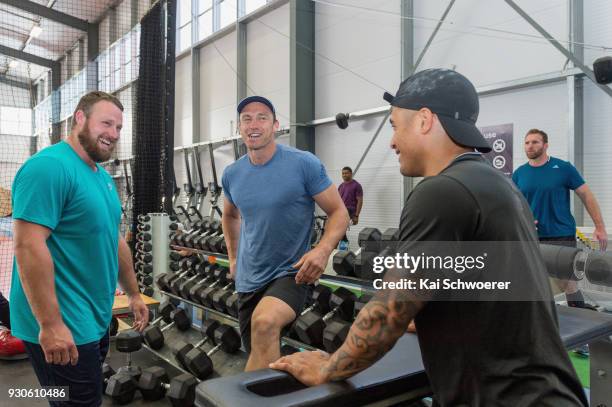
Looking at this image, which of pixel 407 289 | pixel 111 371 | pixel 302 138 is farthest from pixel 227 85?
pixel 407 289

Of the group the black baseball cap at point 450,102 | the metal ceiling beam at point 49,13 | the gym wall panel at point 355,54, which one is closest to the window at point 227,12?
the gym wall panel at point 355,54

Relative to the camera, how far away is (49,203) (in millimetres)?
1162

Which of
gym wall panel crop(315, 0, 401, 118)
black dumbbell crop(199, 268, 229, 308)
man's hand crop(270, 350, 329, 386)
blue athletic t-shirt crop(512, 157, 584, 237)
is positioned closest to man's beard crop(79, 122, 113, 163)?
man's hand crop(270, 350, 329, 386)

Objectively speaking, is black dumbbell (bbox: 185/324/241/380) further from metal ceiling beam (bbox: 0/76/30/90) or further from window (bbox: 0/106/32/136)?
metal ceiling beam (bbox: 0/76/30/90)

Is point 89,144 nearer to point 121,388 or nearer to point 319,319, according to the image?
point 319,319

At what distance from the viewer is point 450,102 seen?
2.59ft

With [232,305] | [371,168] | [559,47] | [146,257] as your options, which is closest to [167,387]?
[232,305]

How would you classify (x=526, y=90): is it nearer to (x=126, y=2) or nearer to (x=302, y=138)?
(x=302, y=138)

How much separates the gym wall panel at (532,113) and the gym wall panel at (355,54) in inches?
48.9

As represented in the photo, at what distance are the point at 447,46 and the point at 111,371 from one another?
421 centimetres

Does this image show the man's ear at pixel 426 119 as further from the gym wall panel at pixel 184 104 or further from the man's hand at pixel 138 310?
the gym wall panel at pixel 184 104

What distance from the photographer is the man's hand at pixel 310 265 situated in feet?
5.24

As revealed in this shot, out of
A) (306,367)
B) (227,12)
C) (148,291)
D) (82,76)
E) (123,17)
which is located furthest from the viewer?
(227,12)

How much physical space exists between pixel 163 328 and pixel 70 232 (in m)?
2.06
